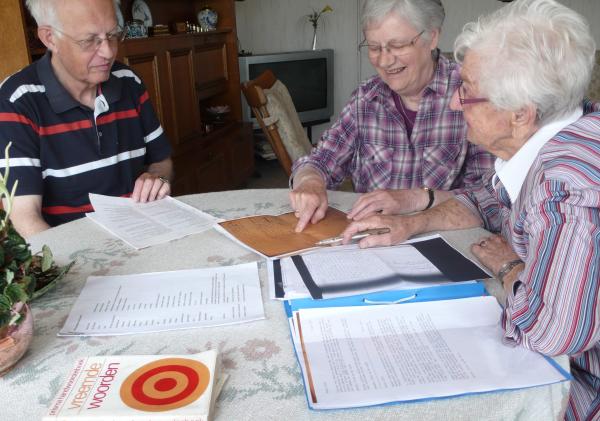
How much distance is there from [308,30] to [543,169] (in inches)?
172

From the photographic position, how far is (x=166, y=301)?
0.91 meters

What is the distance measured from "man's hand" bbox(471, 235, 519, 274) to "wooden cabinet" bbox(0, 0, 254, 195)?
2.10m

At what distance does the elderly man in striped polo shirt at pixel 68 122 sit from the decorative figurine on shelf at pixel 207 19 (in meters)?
2.25

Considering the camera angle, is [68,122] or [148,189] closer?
[148,189]

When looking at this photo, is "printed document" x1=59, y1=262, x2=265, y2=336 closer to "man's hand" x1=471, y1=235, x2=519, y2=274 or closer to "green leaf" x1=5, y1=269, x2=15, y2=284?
"green leaf" x1=5, y1=269, x2=15, y2=284

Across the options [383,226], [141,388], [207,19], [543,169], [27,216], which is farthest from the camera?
[207,19]

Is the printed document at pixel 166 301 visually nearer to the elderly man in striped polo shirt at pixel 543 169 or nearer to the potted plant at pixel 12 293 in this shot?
the potted plant at pixel 12 293

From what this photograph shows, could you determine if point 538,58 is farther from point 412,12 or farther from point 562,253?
point 412,12

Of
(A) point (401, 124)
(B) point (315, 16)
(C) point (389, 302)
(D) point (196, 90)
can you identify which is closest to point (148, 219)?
(C) point (389, 302)

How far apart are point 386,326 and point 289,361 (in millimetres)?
162

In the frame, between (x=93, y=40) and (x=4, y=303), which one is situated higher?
(x=93, y=40)

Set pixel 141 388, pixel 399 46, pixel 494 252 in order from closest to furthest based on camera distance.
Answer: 1. pixel 141 388
2. pixel 494 252
3. pixel 399 46

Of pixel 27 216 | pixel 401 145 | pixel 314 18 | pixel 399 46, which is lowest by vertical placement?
pixel 27 216

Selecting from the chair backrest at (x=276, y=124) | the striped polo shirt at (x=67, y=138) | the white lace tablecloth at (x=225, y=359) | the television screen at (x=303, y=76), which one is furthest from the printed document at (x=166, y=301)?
the television screen at (x=303, y=76)
